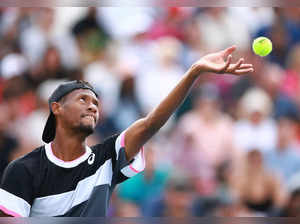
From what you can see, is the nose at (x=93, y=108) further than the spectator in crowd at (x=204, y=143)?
No

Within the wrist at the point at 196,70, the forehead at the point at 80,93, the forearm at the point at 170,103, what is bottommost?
the forearm at the point at 170,103

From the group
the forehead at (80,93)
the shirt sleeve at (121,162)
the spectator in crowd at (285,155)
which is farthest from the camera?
the spectator in crowd at (285,155)

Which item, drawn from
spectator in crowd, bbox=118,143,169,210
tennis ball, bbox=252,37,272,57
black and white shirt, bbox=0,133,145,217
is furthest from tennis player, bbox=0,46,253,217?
spectator in crowd, bbox=118,143,169,210

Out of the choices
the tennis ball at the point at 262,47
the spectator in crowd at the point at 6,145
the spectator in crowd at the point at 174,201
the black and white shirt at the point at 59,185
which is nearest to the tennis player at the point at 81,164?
the black and white shirt at the point at 59,185

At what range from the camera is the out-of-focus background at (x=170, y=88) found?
556 centimetres

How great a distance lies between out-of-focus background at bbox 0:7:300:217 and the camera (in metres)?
5.56

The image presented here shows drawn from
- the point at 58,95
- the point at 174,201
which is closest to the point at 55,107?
the point at 58,95

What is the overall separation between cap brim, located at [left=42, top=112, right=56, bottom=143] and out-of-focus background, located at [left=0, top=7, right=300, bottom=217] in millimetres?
1792

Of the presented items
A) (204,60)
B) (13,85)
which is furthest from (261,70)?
(204,60)

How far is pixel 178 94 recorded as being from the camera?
10.8 feet

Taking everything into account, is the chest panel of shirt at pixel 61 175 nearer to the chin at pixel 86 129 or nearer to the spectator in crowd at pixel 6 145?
the chin at pixel 86 129

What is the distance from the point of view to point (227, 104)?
6262 mm

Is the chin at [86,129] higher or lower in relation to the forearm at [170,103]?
lower

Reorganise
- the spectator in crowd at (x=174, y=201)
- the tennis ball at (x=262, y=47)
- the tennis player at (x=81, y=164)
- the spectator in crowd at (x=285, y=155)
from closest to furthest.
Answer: the tennis player at (x=81, y=164)
the tennis ball at (x=262, y=47)
the spectator in crowd at (x=174, y=201)
the spectator in crowd at (x=285, y=155)
